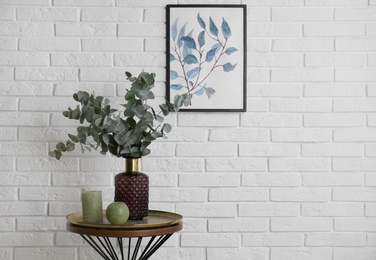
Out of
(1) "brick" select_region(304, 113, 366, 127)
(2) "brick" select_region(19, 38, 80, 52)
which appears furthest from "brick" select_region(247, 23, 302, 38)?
(2) "brick" select_region(19, 38, 80, 52)

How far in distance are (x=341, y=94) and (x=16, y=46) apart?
161 cm

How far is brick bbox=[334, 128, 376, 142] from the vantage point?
9.34ft

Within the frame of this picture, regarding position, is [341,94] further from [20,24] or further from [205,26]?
[20,24]

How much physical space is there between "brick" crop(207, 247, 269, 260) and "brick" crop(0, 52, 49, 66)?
1236 mm

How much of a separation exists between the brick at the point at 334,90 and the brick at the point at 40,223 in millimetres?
1362

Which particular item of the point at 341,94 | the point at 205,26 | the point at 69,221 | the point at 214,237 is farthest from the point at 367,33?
the point at 69,221

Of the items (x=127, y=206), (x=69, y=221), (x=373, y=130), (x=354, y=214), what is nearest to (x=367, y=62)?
(x=373, y=130)

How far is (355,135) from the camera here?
285 cm

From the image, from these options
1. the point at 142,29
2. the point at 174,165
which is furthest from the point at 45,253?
the point at 142,29

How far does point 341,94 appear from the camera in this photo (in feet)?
9.36

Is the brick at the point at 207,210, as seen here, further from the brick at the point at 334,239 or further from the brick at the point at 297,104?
the brick at the point at 297,104

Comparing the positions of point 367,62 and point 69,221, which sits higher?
point 367,62

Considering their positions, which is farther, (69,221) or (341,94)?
(341,94)

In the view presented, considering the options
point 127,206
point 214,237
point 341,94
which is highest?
point 341,94
